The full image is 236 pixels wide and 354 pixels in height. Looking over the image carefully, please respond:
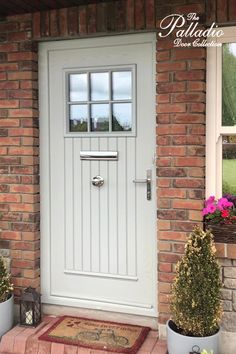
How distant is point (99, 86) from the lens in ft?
13.0

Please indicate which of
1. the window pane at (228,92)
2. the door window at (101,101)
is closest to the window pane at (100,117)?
the door window at (101,101)

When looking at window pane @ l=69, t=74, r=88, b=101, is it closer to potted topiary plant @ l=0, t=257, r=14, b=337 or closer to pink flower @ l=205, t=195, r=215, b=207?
pink flower @ l=205, t=195, r=215, b=207

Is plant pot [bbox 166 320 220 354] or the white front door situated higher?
the white front door

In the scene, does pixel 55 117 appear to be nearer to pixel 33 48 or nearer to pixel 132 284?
pixel 33 48

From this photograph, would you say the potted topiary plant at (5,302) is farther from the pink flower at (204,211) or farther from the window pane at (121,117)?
the pink flower at (204,211)

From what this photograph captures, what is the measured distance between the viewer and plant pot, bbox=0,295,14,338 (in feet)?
12.5

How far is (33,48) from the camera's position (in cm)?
399

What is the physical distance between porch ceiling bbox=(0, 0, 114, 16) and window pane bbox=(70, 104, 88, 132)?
0.80 m

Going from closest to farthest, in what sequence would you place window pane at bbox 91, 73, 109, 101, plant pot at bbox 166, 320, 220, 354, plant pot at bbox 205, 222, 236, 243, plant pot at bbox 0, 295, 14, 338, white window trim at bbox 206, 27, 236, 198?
plant pot at bbox 166, 320, 220, 354, plant pot at bbox 205, 222, 236, 243, white window trim at bbox 206, 27, 236, 198, plant pot at bbox 0, 295, 14, 338, window pane at bbox 91, 73, 109, 101

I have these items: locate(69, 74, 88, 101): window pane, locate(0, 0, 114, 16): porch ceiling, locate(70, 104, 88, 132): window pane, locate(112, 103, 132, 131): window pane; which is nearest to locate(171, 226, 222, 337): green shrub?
locate(112, 103, 132, 131): window pane

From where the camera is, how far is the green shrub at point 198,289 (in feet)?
10.5

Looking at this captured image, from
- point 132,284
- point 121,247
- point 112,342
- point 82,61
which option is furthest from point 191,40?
point 112,342

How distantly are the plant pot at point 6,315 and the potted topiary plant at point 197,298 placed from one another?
1.37 meters

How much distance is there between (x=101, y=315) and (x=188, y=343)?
1013mm
